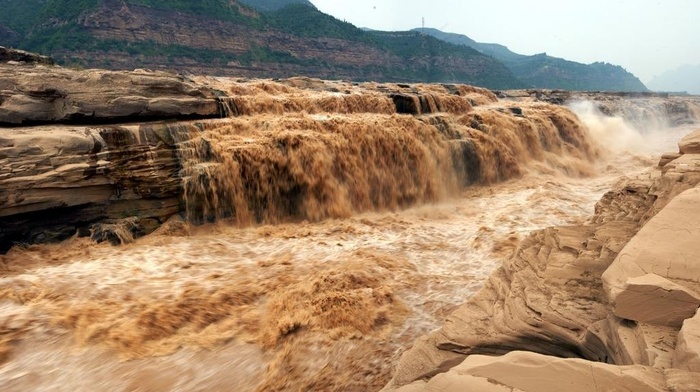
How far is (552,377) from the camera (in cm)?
186

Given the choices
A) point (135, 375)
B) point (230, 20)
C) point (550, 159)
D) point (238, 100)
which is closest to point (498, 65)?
point (230, 20)

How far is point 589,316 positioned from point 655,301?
0.69 meters

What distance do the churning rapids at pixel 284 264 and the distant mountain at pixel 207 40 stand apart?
46.2 meters

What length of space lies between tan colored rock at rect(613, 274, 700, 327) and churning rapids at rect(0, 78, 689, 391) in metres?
2.06

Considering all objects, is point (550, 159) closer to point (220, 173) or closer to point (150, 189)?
point (220, 173)

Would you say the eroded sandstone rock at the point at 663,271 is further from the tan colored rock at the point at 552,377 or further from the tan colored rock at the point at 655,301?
the tan colored rock at the point at 552,377

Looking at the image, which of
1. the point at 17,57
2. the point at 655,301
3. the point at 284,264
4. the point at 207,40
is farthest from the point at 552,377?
the point at 207,40

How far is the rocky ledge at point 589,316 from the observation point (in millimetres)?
1859

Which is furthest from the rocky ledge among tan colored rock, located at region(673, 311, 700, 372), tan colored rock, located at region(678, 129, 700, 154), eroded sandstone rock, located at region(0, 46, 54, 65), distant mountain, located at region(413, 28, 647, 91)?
distant mountain, located at region(413, 28, 647, 91)

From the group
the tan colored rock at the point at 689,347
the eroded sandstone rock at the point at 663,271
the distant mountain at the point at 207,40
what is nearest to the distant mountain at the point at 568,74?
the distant mountain at the point at 207,40

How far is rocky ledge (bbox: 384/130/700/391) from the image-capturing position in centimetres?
186

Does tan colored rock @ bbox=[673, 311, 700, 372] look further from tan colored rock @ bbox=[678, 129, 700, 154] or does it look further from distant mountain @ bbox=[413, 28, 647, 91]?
distant mountain @ bbox=[413, 28, 647, 91]

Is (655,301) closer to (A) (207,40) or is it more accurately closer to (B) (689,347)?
(B) (689,347)

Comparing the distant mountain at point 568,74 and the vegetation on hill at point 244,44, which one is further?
the distant mountain at point 568,74
